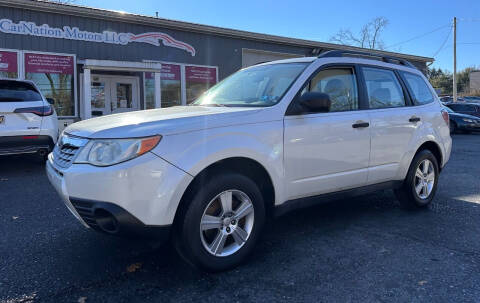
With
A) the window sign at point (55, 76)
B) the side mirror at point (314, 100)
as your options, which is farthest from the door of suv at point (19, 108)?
the side mirror at point (314, 100)

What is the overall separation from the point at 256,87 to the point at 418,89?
232 cm

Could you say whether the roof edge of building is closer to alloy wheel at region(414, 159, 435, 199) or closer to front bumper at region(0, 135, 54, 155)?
front bumper at region(0, 135, 54, 155)

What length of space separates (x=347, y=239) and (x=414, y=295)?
3.71ft

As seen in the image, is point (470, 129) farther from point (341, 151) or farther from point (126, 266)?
point (126, 266)

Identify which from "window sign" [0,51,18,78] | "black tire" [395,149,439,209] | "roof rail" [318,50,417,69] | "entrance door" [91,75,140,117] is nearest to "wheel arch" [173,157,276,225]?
"roof rail" [318,50,417,69]

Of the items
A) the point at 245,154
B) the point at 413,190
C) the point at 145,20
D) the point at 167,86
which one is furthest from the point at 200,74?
the point at 245,154

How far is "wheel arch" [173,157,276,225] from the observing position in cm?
294

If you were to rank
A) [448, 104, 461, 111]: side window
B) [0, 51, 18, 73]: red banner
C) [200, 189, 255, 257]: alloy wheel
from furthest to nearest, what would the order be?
[448, 104, 461, 111]: side window, [0, 51, 18, 73]: red banner, [200, 189, 255, 257]: alloy wheel

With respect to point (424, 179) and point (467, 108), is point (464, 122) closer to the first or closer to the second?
point (467, 108)

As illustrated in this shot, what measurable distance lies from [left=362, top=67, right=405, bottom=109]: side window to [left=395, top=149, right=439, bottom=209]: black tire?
27.6 inches

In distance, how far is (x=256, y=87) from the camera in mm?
4039

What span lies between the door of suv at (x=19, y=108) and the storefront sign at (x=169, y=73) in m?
6.72

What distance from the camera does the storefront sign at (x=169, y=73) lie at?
13977mm

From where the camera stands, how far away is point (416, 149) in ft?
15.6
